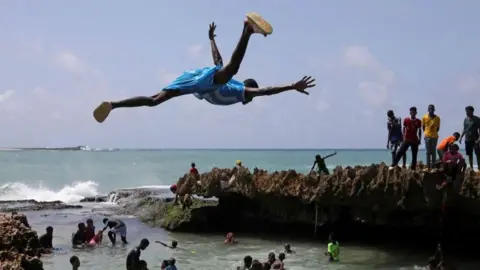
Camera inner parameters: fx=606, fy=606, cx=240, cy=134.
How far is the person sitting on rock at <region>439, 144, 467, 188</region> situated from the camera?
15188 mm

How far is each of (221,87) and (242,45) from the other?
2.00 ft

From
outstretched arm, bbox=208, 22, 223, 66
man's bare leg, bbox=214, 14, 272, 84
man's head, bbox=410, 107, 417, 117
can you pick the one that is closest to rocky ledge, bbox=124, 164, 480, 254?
man's head, bbox=410, 107, 417, 117

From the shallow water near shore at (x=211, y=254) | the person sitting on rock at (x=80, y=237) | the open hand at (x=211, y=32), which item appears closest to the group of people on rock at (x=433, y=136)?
the shallow water near shore at (x=211, y=254)

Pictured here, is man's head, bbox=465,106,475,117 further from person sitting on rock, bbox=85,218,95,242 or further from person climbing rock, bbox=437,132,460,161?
person sitting on rock, bbox=85,218,95,242

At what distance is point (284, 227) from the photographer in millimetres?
23219

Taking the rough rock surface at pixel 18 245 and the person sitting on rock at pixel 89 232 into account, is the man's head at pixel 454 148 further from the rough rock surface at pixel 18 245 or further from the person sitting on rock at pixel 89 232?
the person sitting on rock at pixel 89 232

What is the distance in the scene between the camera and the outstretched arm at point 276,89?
23.0 ft

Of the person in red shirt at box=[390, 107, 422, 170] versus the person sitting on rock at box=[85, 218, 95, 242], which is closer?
the person in red shirt at box=[390, 107, 422, 170]

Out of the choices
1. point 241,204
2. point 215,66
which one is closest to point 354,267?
point 241,204

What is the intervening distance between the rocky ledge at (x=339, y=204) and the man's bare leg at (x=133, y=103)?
11667 millimetres

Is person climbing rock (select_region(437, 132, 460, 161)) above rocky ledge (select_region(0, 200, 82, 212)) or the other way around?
above

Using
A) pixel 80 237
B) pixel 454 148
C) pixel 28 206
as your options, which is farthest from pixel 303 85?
pixel 28 206

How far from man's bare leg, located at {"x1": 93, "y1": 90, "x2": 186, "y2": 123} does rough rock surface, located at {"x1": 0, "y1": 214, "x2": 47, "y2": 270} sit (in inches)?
286

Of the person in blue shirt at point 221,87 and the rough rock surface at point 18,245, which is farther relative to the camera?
the rough rock surface at point 18,245
